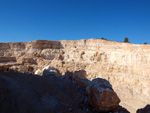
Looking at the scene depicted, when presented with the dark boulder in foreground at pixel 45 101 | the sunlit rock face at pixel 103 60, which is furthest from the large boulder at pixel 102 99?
the sunlit rock face at pixel 103 60

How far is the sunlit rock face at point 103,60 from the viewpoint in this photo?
55.3 ft

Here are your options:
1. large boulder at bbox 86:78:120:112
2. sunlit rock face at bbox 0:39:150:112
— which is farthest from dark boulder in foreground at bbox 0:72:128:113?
sunlit rock face at bbox 0:39:150:112

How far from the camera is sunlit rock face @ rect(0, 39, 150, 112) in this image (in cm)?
1686

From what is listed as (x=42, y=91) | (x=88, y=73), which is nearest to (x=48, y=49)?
(x=88, y=73)

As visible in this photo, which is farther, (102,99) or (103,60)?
(103,60)

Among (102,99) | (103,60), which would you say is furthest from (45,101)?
(103,60)

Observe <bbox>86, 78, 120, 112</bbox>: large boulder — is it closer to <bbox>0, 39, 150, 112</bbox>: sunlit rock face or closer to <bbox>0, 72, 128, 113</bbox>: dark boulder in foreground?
<bbox>0, 72, 128, 113</bbox>: dark boulder in foreground

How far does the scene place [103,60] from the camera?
2561 centimetres

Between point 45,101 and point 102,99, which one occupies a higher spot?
point 102,99

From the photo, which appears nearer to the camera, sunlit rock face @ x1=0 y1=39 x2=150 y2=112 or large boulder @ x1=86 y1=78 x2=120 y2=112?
large boulder @ x1=86 y1=78 x2=120 y2=112

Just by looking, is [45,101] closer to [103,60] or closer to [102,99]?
[102,99]

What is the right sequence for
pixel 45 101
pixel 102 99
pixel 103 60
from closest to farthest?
pixel 102 99
pixel 45 101
pixel 103 60

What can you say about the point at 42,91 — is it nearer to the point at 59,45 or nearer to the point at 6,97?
the point at 6,97

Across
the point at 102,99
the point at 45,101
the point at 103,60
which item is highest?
the point at 103,60
